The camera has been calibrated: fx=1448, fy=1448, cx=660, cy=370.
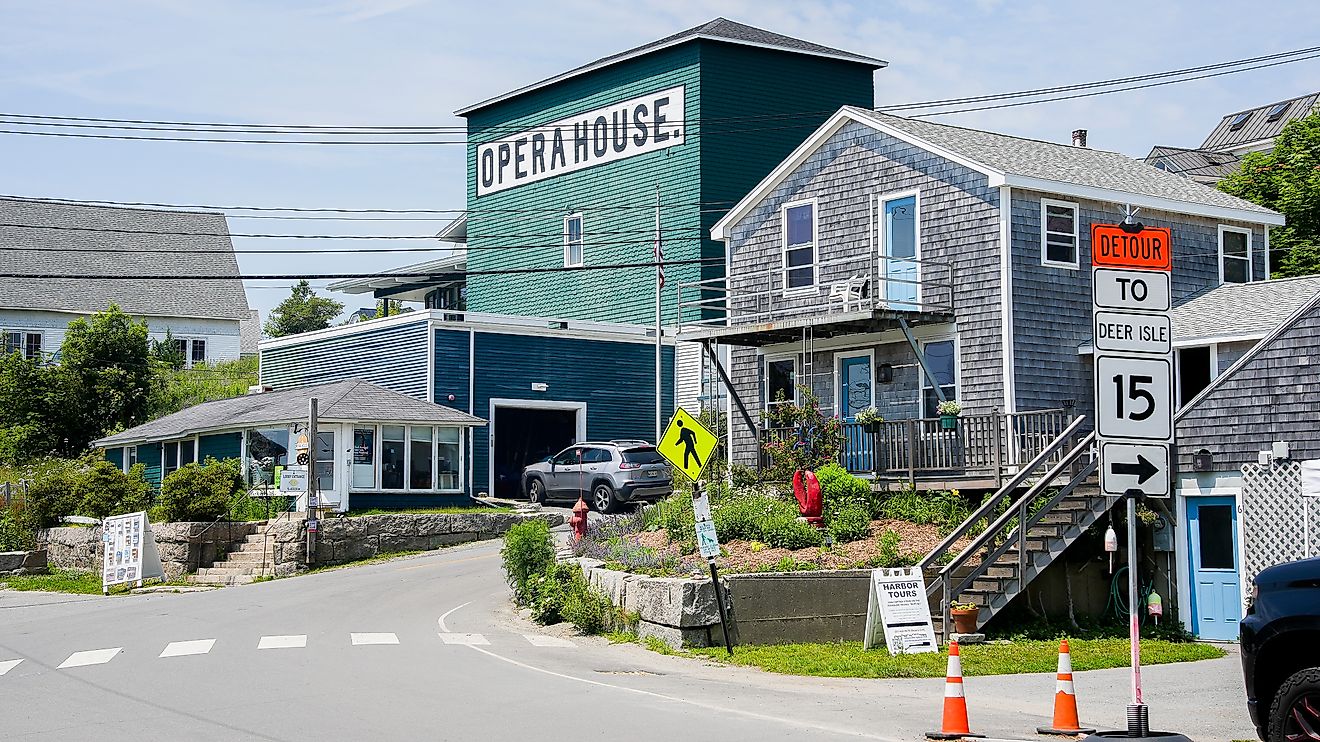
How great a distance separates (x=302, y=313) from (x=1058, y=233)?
68190 millimetres

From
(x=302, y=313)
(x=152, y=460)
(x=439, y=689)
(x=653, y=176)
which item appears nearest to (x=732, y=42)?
(x=653, y=176)

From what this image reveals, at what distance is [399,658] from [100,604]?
1175 cm

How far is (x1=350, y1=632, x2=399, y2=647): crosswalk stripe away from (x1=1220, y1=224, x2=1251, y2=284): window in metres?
17.6

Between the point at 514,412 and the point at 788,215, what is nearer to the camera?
the point at 788,215

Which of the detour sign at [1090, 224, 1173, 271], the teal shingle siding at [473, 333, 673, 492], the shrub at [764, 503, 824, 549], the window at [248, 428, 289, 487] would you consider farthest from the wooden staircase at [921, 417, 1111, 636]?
the window at [248, 428, 289, 487]

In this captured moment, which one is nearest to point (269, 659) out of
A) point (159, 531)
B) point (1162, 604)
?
point (1162, 604)

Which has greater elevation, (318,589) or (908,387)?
(908,387)

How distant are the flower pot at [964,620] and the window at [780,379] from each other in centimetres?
1004

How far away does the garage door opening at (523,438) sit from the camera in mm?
40656

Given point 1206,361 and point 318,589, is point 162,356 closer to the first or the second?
point 318,589

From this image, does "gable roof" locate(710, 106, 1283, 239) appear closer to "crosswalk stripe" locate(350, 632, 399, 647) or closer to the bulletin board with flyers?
"crosswalk stripe" locate(350, 632, 399, 647)

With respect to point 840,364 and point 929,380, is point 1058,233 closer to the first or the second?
point 929,380

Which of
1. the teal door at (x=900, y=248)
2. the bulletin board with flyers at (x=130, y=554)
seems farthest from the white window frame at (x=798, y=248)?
the bulletin board with flyers at (x=130, y=554)

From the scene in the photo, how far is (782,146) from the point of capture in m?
43.0
